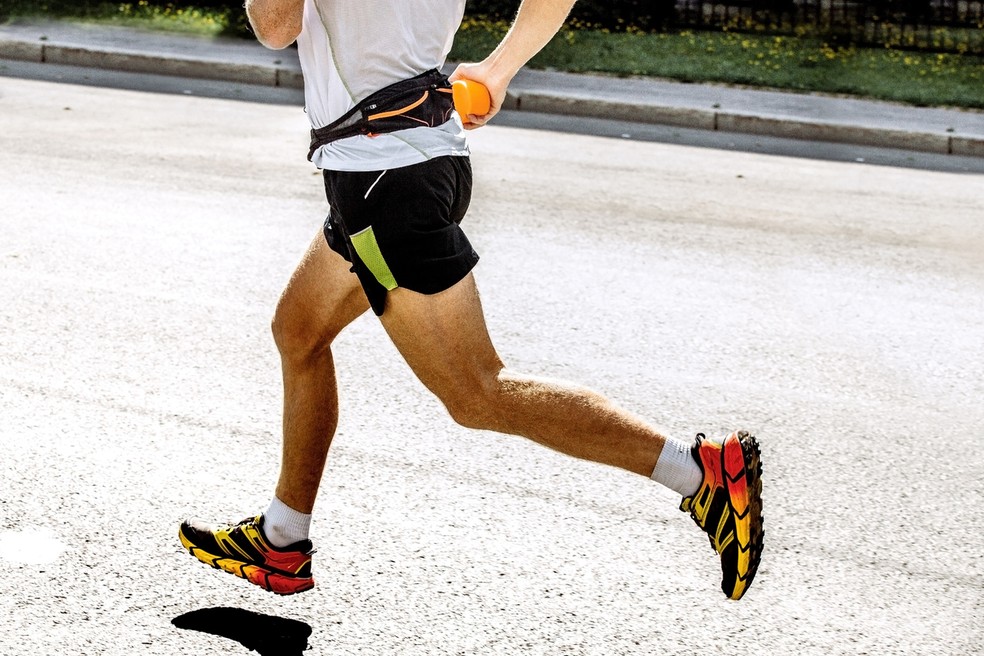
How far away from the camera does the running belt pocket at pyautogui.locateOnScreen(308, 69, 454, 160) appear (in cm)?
293

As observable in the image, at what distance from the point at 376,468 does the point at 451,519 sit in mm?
434

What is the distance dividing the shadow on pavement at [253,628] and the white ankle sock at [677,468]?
34.5 inches

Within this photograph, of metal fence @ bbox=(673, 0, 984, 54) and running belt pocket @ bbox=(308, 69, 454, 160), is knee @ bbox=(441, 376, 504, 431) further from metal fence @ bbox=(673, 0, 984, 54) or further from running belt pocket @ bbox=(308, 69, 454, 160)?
metal fence @ bbox=(673, 0, 984, 54)

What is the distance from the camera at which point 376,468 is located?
13.4 feet

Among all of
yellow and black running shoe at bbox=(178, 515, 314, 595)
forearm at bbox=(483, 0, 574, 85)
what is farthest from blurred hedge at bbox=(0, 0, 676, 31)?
yellow and black running shoe at bbox=(178, 515, 314, 595)

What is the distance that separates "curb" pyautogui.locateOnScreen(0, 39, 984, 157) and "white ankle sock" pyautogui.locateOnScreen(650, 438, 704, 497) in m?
8.96

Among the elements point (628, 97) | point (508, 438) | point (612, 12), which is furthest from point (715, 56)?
point (508, 438)

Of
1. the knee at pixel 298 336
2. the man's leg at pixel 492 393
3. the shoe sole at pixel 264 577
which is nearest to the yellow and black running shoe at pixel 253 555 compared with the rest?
the shoe sole at pixel 264 577

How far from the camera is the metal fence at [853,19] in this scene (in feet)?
51.1

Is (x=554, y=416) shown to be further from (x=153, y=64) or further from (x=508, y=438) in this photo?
(x=153, y=64)

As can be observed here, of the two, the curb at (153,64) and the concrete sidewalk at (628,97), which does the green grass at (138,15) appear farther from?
the curb at (153,64)

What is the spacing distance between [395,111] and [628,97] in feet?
31.0

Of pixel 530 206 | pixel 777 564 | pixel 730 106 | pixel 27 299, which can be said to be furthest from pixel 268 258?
pixel 730 106

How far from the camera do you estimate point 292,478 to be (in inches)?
130
